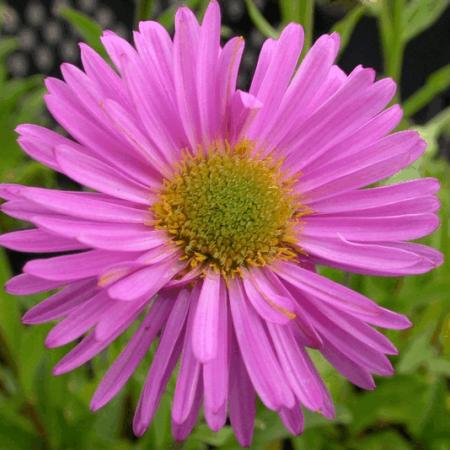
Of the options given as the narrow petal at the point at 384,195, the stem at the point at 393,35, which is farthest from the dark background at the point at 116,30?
the narrow petal at the point at 384,195

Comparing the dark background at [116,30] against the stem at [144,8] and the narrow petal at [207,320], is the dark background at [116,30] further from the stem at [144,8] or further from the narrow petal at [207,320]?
the narrow petal at [207,320]

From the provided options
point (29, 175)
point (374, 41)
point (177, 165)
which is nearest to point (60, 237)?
point (177, 165)

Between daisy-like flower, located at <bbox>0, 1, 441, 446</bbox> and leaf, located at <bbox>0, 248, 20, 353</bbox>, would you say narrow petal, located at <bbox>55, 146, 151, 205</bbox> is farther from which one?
leaf, located at <bbox>0, 248, 20, 353</bbox>

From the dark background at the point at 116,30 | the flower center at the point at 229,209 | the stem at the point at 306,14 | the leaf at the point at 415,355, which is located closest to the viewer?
the flower center at the point at 229,209

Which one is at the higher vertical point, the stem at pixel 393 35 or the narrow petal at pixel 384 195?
the stem at pixel 393 35

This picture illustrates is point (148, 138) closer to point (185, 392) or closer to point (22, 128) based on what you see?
point (22, 128)

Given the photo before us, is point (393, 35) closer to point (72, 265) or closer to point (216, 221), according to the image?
point (216, 221)

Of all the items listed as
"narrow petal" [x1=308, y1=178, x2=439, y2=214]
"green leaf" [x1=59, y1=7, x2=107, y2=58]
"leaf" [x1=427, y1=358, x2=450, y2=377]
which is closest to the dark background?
"green leaf" [x1=59, y1=7, x2=107, y2=58]

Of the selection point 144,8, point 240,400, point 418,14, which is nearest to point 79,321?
point 240,400

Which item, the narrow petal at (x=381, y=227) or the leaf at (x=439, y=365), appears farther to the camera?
the leaf at (x=439, y=365)
